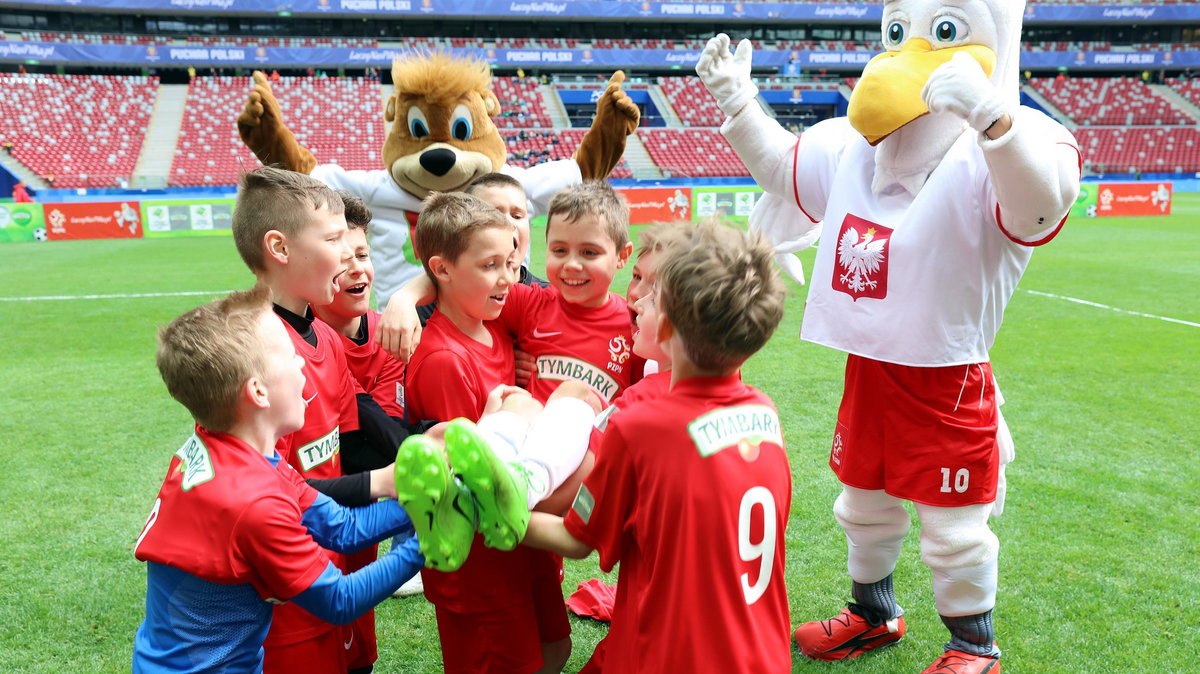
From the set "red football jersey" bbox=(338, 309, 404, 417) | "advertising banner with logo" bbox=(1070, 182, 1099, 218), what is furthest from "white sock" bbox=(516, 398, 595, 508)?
"advertising banner with logo" bbox=(1070, 182, 1099, 218)

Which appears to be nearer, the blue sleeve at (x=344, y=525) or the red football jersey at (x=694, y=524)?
the red football jersey at (x=694, y=524)

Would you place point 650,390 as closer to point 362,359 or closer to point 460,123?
point 362,359

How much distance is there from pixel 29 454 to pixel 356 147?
29671 mm

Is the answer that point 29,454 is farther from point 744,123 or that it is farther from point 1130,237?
point 1130,237

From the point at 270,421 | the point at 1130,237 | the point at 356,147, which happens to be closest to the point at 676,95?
the point at 356,147

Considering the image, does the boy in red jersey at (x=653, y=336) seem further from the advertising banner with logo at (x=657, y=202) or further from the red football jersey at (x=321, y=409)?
the advertising banner with logo at (x=657, y=202)

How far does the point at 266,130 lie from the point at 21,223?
57.6 feet

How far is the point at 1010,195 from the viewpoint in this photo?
2.27 metres

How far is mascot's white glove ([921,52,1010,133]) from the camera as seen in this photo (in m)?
2.19

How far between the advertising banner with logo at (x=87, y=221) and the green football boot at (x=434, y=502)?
19164mm

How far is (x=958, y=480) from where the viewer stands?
2561 millimetres

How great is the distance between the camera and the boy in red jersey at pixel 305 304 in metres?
2.20

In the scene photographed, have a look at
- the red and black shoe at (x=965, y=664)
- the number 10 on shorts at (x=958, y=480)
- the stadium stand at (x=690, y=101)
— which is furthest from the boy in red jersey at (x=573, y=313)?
the stadium stand at (x=690, y=101)

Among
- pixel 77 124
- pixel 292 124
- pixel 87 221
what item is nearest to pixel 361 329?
pixel 87 221
